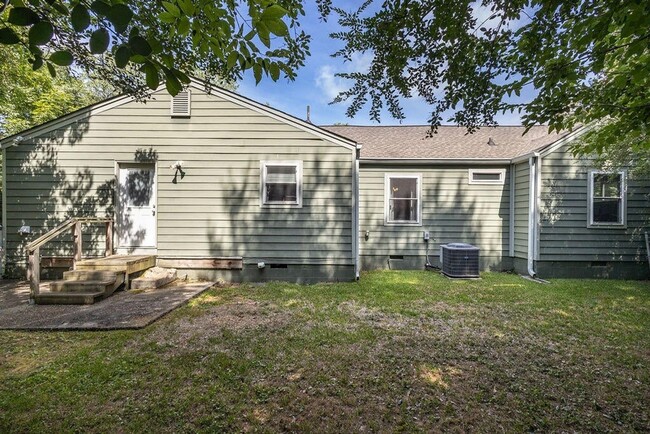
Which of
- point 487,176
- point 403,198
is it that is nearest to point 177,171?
point 403,198

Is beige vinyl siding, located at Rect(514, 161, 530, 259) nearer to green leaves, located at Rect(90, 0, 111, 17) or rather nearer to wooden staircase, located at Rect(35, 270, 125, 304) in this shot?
green leaves, located at Rect(90, 0, 111, 17)

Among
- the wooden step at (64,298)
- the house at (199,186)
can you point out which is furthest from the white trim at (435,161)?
the wooden step at (64,298)

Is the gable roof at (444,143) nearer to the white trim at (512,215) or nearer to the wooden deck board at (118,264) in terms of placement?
the white trim at (512,215)

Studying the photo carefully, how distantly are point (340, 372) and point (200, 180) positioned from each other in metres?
5.44

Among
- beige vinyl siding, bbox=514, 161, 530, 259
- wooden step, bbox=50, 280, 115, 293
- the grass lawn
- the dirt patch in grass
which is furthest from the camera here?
beige vinyl siding, bbox=514, 161, 530, 259

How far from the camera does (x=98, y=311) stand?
181 inches

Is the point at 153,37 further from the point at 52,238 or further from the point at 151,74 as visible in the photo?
the point at 52,238

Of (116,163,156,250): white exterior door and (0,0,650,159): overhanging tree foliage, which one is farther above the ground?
(0,0,650,159): overhanging tree foliage

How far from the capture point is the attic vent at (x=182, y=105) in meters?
6.83

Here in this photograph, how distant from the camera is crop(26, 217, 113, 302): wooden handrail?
16.3ft

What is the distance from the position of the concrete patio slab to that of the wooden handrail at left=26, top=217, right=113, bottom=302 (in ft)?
1.27

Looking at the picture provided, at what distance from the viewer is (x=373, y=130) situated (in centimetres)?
1123

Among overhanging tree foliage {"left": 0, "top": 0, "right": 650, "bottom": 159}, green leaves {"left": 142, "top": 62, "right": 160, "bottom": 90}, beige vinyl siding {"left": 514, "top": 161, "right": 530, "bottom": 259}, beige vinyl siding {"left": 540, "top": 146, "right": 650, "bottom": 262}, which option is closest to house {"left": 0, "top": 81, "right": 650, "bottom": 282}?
beige vinyl siding {"left": 540, "top": 146, "right": 650, "bottom": 262}

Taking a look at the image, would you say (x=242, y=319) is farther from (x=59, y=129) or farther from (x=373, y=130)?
(x=373, y=130)
